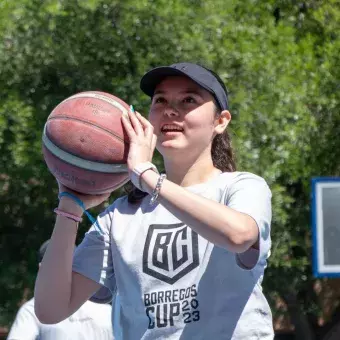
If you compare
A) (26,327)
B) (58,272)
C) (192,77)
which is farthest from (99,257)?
(26,327)

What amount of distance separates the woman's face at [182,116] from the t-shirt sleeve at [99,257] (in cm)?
33

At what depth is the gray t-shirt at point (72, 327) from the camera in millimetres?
6207

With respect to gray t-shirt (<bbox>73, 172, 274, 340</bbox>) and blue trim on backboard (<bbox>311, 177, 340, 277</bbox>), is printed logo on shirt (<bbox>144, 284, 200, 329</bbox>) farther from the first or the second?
blue trim on backboard (<bbox>311, 177, 340, 277</bbox>)

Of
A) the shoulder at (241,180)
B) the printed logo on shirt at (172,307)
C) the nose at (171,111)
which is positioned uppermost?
the nose at (171,111)

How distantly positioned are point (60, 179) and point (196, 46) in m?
5.74

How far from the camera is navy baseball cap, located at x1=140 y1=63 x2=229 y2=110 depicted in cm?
347

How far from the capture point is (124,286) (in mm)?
3406

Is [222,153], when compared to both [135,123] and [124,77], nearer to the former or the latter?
[135,123]

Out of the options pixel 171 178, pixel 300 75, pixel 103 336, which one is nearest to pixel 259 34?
pixel 300 75

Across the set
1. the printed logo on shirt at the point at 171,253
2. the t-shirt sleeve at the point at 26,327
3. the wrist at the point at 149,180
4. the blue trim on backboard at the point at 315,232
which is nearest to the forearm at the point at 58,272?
the printed logo on shirt at the point at 171,253

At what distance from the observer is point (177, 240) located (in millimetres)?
3342

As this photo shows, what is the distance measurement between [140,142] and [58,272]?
54 centimetres

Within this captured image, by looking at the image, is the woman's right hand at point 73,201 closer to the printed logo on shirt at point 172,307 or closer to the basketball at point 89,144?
the basketball at point 89,144

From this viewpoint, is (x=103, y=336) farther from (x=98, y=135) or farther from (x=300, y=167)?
(x=300, y=167)
